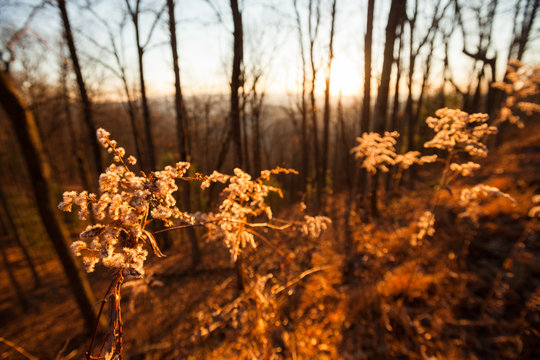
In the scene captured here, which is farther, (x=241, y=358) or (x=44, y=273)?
(x=44, y=273)

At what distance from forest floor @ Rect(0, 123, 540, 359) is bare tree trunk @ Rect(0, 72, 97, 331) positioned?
1.39 metres

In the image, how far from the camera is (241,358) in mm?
3541

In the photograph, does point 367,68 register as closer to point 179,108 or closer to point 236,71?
point 236,71

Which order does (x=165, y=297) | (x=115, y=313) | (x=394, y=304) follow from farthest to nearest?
(x=165, y=297), (x=394, y=304), (x=115, y=313)

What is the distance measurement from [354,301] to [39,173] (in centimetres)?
580

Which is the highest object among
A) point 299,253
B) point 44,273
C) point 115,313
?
point 115,313

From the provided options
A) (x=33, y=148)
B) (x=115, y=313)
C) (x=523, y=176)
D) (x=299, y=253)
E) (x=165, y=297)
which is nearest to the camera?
(x=115, y=313)

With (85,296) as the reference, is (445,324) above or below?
below

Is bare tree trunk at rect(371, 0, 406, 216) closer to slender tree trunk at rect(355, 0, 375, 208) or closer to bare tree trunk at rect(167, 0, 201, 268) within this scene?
slender tree trunk at rect(355, 0, 375, 208)

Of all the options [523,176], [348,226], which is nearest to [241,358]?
[348,226]

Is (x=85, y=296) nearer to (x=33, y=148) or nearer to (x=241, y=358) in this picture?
(x=33, y=148)

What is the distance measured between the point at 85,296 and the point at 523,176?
13.4 meters

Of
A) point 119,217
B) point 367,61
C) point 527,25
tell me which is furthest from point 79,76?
point 527,25

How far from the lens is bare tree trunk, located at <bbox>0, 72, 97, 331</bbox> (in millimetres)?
3002
